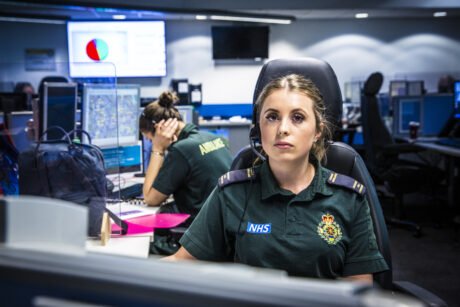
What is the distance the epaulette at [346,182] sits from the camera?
122 centimetres

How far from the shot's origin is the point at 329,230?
1163mm

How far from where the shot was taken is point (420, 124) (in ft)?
15.6

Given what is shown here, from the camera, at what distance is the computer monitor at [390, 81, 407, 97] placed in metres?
5.93

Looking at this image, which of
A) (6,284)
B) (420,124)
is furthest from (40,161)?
(420,124)

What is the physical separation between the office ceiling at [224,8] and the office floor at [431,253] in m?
3.93

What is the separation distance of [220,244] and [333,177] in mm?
379

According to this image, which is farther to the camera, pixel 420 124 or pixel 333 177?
pixel 420 124

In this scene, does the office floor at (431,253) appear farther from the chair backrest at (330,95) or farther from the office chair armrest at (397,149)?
the chair backrest at (330,95)

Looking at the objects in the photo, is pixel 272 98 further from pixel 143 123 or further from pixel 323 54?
pixel 323 54

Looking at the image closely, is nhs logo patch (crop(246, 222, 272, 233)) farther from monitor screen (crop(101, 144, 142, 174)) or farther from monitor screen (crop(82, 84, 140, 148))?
monitor screen (crop(101, 144, 142, 174))

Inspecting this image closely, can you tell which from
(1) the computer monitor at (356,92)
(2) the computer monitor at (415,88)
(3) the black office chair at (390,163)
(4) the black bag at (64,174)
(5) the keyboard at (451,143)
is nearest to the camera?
(4) the black bag at (64,174)

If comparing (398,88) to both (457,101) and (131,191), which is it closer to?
(457,101)

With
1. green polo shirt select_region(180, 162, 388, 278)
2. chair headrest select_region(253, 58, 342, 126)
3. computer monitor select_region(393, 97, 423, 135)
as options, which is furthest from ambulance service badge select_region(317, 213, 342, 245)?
computer monitor select_region(393, 97, 423, 135)

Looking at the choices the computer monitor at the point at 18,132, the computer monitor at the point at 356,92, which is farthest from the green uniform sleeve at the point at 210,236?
the computer monitor at the point at 356,92
